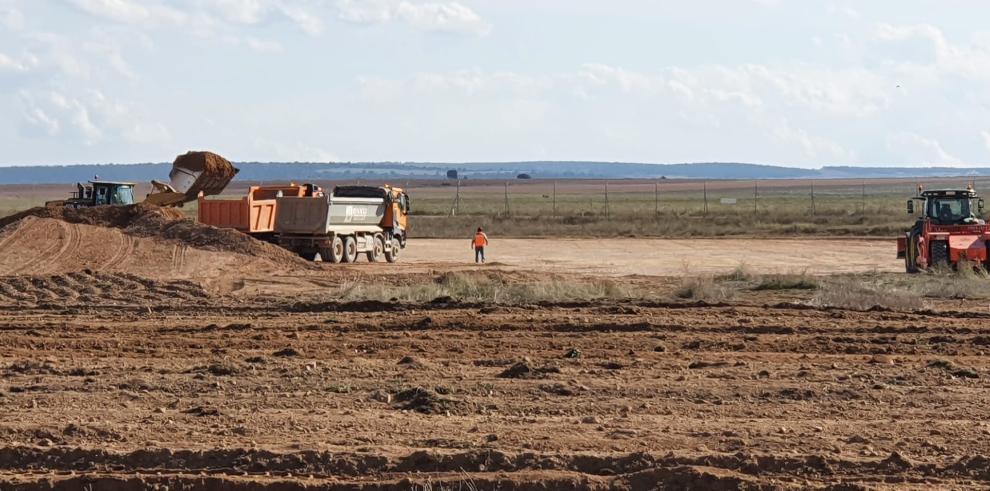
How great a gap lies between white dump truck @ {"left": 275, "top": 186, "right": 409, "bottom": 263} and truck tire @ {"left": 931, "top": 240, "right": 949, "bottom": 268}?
1494 centimetres

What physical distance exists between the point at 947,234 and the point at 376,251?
15968 mm

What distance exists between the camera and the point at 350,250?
36.7m

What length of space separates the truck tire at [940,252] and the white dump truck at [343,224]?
1494 cm

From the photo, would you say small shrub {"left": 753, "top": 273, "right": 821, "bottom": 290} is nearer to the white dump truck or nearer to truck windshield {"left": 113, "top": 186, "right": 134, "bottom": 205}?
the white dump truck

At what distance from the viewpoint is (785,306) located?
72.1 ft

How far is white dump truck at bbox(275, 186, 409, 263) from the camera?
115 feet

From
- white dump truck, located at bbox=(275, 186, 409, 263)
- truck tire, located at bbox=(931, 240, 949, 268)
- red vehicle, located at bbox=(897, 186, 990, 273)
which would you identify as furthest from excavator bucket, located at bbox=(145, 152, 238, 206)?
truck tire, located at bbox=(931, 240, 949, 268)

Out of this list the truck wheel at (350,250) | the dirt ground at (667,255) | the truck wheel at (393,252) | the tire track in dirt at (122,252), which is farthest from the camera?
the truck wheel at (393,252)

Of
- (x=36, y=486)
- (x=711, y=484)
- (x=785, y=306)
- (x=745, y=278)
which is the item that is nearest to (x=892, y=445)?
(x=711, y=484)

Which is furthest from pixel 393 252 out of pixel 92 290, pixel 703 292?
pixel 703 292

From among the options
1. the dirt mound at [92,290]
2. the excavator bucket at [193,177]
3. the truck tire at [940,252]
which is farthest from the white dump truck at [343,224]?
the truck tire at [940,252]

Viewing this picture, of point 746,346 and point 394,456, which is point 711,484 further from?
point 746,346

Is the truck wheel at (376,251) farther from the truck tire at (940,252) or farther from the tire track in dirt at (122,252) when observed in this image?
the truck tire at (940,252)

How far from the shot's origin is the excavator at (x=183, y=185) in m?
41.3
